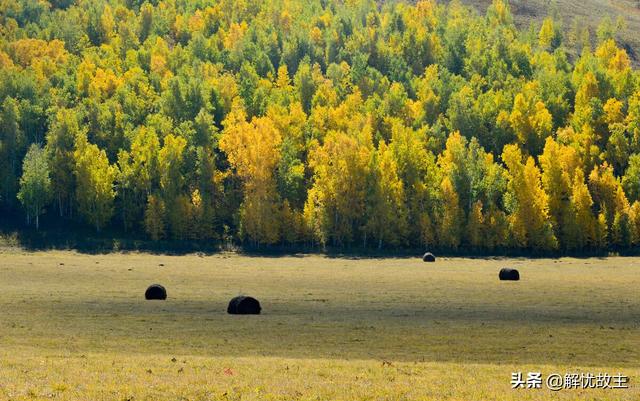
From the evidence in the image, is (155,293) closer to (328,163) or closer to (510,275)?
(510,275)

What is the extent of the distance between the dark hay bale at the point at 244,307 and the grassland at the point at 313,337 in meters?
0.78

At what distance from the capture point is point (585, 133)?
493 feet

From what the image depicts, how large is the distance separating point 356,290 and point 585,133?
9792cm

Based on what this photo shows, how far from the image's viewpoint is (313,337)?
127ft

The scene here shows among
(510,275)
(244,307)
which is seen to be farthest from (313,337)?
(510,275)

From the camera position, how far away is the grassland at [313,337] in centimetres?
2720

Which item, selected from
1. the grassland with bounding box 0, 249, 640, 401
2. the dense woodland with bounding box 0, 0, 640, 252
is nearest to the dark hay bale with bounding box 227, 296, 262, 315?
the grassland with bounding box 0, 249, 640, 401

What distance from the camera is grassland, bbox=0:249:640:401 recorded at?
27203mm

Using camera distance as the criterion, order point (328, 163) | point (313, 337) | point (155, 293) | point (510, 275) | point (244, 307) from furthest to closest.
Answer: point (328, 163) < point (510, 275) < point (155, 293) < point (244, 307) < point (313, 337)

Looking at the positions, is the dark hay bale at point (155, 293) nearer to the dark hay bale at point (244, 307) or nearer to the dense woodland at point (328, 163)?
the dark hay bale at point (244, 307)

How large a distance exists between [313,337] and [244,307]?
8876mm

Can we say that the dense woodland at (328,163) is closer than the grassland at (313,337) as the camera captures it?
No

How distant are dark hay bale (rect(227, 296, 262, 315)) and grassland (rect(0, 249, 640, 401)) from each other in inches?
30.9

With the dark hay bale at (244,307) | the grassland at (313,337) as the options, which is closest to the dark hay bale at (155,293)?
the grassland at (313,337)
